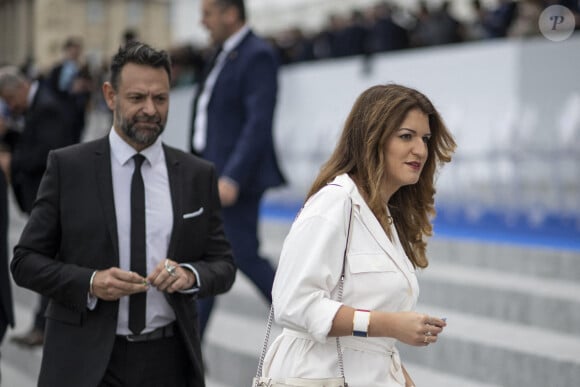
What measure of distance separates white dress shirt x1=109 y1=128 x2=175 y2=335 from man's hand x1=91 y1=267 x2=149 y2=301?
173 mm

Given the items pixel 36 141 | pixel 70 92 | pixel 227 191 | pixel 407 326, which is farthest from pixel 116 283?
pixel 70 92

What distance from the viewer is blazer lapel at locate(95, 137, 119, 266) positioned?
307 cm

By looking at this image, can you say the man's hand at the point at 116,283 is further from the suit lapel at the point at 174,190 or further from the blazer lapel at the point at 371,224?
the blazer lapel at the point at 371,224

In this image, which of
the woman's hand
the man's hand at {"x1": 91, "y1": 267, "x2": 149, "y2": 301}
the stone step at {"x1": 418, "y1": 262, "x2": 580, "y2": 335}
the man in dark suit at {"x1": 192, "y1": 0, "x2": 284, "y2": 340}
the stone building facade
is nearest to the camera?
the woman's hand

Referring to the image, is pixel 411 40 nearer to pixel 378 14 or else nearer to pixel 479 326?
pixel 378 14

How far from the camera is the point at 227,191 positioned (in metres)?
4.79

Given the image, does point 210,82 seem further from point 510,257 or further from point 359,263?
point 359,263

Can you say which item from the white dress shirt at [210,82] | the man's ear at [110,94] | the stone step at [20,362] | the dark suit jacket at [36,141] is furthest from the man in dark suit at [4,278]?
the dark suit jacket at [36,141]

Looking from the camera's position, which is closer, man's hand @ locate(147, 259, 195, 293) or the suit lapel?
man's hand @ locate(147, 259, 195, 293)

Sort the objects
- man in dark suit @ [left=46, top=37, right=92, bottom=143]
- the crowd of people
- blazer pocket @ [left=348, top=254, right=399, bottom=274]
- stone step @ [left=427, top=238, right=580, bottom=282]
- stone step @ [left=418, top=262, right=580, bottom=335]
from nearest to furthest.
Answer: blazer pocket @ [left=348, top=254, right=399, bottom=274], stone step @ [left=418, top=262, right=580, bottom=335], stone step @ [left=427, top=238, right=580, bottom=282], man in dark suit @ [left=46, top=37, right=92, bottom=143], the crowd of people

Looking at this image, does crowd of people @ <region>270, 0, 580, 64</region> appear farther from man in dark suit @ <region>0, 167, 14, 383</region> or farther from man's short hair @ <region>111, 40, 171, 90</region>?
man's short hair @ <region>111, 40, 171, 90</region>

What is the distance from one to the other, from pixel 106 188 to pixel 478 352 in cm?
261

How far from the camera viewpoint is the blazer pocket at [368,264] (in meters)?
2.56

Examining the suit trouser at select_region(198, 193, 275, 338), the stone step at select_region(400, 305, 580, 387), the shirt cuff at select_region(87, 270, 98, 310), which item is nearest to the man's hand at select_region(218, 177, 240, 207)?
the suit trouser at select_region(198, 193, 275, 338)
